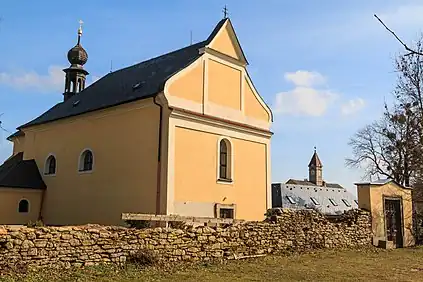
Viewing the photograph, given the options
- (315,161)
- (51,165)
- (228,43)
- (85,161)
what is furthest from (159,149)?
(315,161)

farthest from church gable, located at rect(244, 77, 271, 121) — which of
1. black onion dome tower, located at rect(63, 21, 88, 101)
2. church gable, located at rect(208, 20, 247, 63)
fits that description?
black onion dome tower, located at rect(63, 21, 88, 101)

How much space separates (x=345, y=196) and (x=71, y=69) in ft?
133

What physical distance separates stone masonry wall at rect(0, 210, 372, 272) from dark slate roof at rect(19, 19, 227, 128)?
742 cm

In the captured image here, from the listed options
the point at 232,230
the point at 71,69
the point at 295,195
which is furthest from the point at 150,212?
the point at 295,195

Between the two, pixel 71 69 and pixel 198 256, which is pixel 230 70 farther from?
pixel 71 69

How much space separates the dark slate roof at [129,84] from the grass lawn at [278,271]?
8.79m

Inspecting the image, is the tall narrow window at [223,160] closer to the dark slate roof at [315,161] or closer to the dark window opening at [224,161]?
the dark window opening at [224,161]

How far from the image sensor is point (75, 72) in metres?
32.7

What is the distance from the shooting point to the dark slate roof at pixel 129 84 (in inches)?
832

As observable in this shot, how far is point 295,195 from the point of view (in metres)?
52.6

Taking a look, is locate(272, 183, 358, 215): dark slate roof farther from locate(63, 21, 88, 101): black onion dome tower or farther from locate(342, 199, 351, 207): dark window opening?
locate(63, 21, 88, 101): black onion dome tower

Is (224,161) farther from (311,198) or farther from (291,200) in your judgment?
(311,198)

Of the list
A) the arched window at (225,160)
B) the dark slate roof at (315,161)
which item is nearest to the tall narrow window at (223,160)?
the arched window at (225,160)

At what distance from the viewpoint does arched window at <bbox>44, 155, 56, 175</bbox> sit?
81.5 feet
